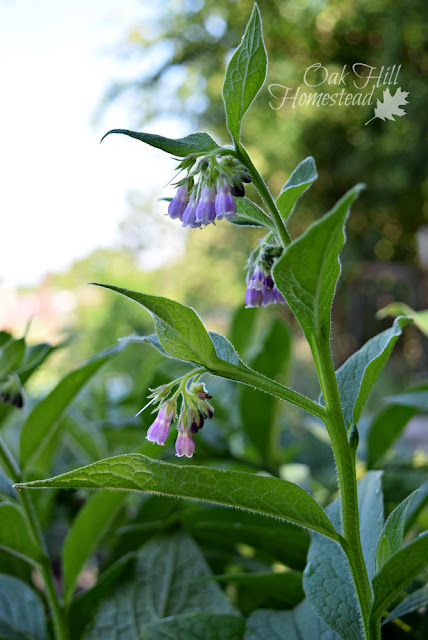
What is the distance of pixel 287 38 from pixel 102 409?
5.37 m

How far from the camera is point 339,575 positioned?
1.15 ft

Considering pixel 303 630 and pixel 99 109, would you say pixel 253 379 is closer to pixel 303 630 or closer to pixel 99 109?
pixel 303 630

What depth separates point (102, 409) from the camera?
0.87 meters

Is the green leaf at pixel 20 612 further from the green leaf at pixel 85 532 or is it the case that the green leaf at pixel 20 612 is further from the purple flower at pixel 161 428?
the purple flower at pixel 161 428

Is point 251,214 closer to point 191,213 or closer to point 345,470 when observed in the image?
point 191,213

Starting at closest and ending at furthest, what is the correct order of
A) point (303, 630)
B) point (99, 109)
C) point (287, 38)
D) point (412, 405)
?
point (303, 630), point (412, 405), point (287, 38), point (99, 109)

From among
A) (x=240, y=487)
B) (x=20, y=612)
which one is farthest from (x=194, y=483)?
(x=20, y=612)

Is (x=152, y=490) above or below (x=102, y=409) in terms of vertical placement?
below

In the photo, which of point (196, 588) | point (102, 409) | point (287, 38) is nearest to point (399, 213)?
point (287, 38)

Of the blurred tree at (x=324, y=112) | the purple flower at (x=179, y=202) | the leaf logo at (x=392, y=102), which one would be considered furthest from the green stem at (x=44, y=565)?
the blurred tree at (x=324, y=112)

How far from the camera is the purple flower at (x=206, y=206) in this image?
32 centimetres

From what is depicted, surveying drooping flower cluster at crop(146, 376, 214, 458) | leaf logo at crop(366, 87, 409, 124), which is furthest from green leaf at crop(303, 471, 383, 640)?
leaf logo at crop(366, 87, 409, 124)

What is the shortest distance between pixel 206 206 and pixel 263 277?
0.05m

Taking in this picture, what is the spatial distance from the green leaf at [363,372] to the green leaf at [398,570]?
7cm
